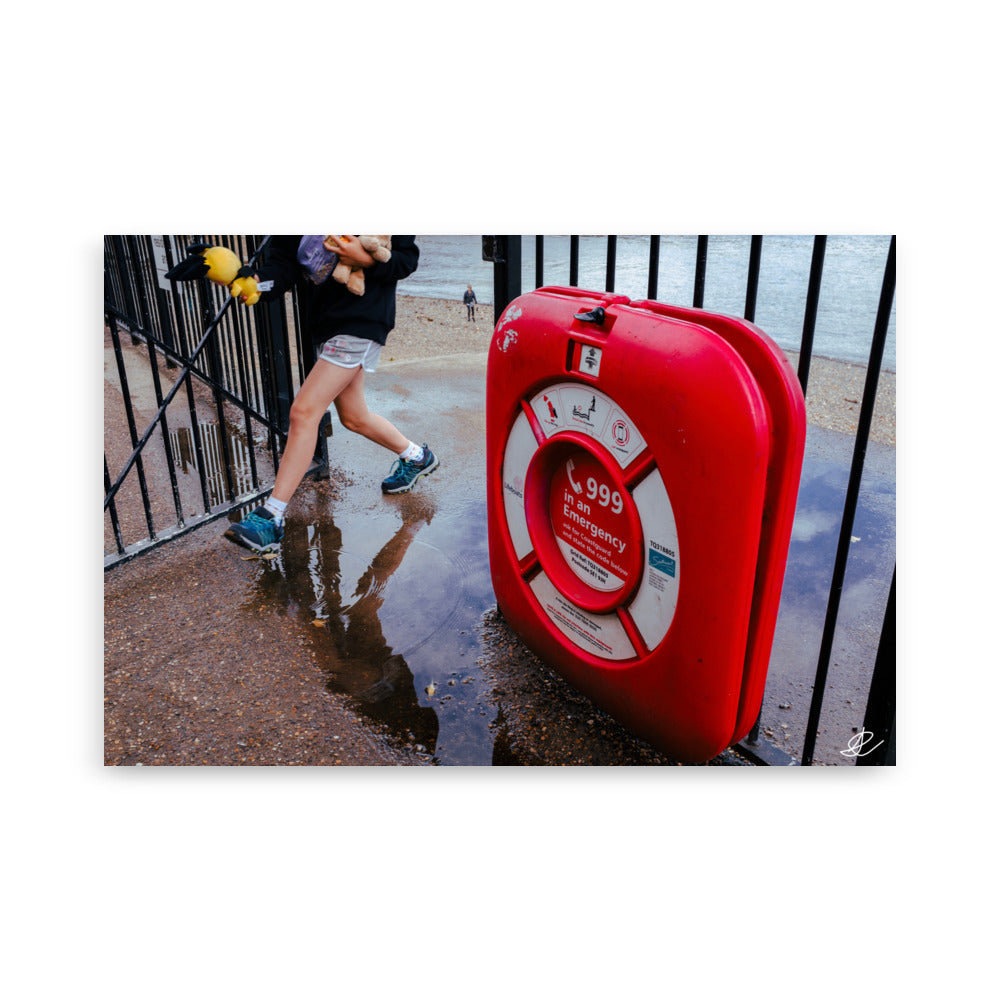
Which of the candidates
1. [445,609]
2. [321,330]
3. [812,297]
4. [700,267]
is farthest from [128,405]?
[812,297]

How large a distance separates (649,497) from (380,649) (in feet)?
3.81

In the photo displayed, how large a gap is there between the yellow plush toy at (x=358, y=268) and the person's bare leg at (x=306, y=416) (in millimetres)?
346

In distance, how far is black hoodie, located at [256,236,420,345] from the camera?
2871mm

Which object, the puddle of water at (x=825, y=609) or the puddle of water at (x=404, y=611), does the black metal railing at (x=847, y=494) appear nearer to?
the puddle of water at (x=825, y=609)

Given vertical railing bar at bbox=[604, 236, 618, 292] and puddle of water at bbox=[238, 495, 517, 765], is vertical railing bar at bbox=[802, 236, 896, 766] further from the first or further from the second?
puddle of water at bbox=[238, 495, 517, 765]

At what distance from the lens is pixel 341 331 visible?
9.87 feet

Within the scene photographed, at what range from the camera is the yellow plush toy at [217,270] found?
2.69 meters

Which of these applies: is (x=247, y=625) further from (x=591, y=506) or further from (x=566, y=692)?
(x=591, y=506)

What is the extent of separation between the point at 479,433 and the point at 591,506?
2475 mm

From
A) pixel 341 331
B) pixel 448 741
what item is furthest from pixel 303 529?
pixel 448 741

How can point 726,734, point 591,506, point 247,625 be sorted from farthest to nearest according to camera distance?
point 247,625 → point 591,506 → point 726,734

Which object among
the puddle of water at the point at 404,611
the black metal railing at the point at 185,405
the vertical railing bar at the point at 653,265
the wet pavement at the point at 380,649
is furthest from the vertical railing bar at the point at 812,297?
the black metal railing at the point at 185,405
